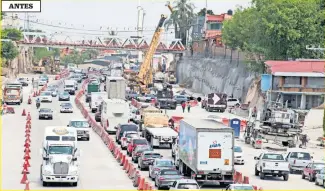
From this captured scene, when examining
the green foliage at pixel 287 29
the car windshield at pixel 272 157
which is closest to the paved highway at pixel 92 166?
the car windshield at pixel 272 157

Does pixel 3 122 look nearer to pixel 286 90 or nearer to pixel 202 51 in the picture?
pixel 286 90

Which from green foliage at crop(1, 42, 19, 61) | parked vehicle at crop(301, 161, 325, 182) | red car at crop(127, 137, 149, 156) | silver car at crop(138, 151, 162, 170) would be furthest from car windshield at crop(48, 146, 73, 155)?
green foliage at crop(1, 42, 19, 61)

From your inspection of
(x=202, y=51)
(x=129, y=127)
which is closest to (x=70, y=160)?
(x=129, y=127)

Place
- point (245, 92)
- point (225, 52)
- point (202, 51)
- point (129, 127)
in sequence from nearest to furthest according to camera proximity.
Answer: point (129, 127) → point (245, 92) → point (225, 52) → point (202, 51)

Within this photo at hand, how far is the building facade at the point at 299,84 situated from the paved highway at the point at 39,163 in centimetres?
2721

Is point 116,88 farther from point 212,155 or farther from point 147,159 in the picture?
point 212,155

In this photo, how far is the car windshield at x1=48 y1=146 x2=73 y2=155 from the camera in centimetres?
4616

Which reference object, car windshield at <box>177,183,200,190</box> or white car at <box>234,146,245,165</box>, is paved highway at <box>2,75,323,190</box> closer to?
white car at <box>234,146,245,165</box>

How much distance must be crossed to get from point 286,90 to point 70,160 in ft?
211

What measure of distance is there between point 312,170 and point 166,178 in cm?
960

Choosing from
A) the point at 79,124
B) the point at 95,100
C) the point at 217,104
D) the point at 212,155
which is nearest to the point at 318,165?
the point at 212,155

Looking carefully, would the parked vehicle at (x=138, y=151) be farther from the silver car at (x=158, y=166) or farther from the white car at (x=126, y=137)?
the silver car at (x=158, y=166)

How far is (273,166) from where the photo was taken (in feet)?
165

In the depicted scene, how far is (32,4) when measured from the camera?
6012cm
